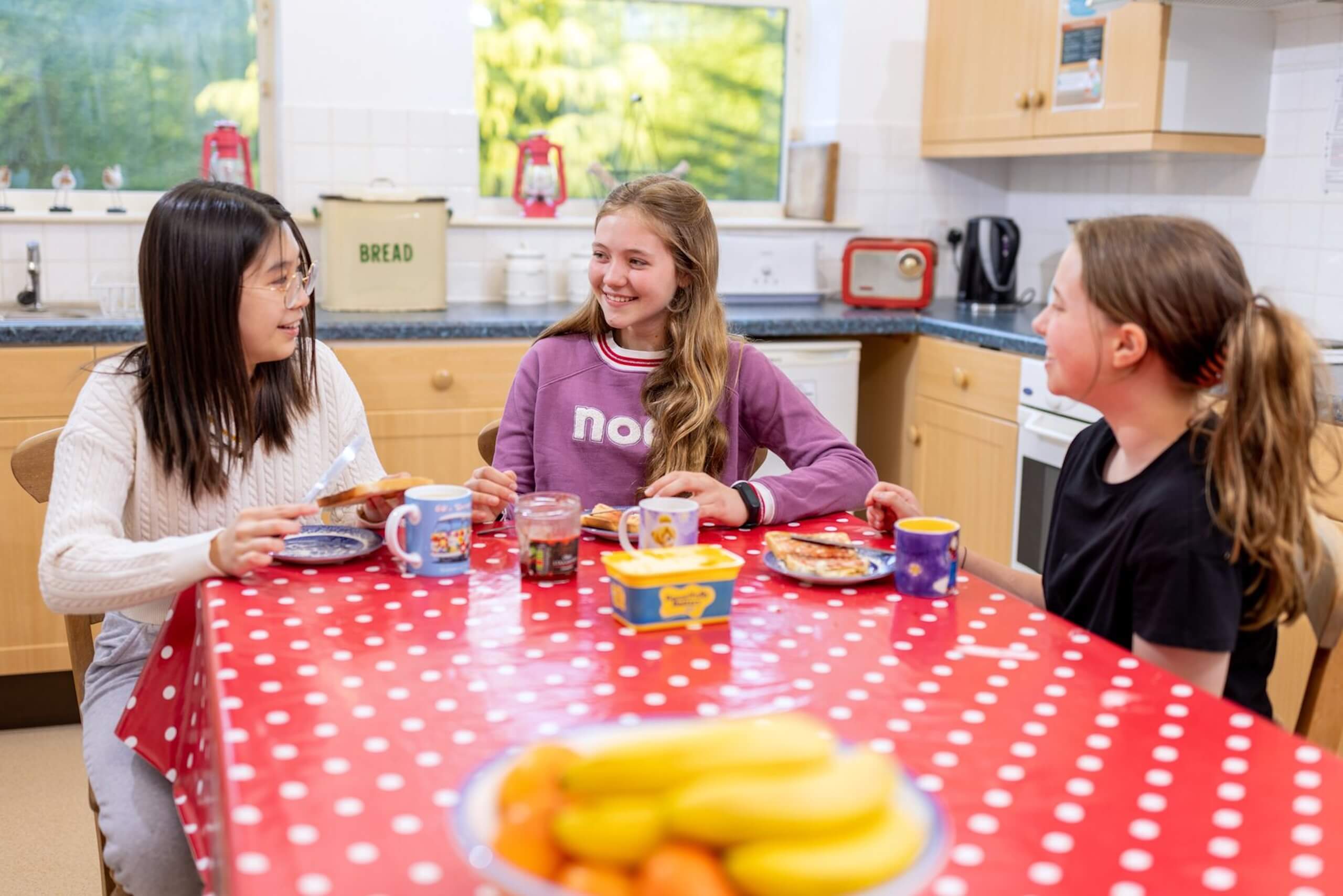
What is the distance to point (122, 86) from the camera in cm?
354

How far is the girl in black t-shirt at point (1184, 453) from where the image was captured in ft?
3.97

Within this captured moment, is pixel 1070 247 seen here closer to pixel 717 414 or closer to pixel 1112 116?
pixel 717 414

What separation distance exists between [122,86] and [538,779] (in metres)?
3.39

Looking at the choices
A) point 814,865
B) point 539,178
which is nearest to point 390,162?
point 539,178

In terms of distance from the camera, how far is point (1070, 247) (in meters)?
1.39

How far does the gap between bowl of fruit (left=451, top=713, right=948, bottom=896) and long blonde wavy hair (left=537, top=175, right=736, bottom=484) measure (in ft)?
4.06

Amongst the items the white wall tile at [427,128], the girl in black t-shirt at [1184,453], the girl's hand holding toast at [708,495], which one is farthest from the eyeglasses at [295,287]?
the white wall tile at [427,128]

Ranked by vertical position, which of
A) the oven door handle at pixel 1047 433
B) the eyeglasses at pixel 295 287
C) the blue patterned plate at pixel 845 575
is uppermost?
the eyeglasses at pixel 295 287

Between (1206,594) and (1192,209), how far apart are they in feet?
8.14

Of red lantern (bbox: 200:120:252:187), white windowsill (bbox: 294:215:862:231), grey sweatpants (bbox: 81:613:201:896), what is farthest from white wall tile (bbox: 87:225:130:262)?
grey sweatpants (bbox: 81:613:201:896)

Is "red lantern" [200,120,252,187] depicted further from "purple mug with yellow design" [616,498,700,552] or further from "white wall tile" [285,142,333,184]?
"purple mug with yellow design" [616,498,700,552]

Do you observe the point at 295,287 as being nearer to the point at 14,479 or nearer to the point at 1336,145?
the point at 14,479

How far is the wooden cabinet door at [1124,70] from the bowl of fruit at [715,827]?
281 centimetres

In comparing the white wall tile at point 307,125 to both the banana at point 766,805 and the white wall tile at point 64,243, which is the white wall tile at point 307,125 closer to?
the white wall tile at point 64,243
